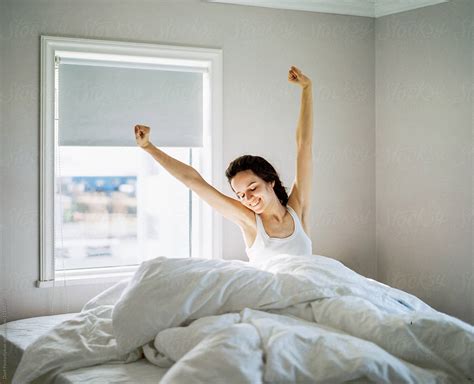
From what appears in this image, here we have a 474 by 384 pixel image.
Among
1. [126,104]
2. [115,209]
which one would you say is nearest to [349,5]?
[126,104]

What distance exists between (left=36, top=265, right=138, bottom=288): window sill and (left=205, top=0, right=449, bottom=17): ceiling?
1.74 meters

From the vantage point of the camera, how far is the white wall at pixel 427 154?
144 inches

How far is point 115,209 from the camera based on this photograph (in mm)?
3734

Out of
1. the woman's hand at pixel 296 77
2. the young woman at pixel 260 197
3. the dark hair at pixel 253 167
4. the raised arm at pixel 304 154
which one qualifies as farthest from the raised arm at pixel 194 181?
the woman's hand at pixel 296 77

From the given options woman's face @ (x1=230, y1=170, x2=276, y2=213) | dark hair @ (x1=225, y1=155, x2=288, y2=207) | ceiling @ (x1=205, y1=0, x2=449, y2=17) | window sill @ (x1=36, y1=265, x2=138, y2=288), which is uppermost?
ceiling @ (x1=205, y1=0, x2=449, y2=17)

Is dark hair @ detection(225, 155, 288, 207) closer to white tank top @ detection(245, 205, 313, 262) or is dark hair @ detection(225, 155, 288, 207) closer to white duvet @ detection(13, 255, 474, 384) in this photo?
white tank top @ detection(245, 205, 313, 262)

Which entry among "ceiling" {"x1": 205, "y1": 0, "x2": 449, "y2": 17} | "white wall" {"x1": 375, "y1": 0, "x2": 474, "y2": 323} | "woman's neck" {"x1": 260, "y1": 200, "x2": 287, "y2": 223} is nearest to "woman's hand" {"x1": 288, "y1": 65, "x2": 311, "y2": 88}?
"woman's neck" {"x1": 260, "y1": 200, "x2": 287, "y2": 223}

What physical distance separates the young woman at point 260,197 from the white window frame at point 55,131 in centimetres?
69

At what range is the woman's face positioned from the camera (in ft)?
9.94

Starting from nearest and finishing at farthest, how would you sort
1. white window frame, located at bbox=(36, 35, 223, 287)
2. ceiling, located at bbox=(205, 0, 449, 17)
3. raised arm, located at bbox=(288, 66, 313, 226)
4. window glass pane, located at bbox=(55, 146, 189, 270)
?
raised arm, located at bbox=(288, 66, 313, 226) < white window frame, located at bbox=(36, 35, 223, 287) < window glass pane, located at bbox=(55, 146, 189, 270) < ceiling, located at bbox=(205, 0, 449, 17)

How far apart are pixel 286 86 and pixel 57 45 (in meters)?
1.44

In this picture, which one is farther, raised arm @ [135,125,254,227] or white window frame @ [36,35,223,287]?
white window frame @ [36,35,223,287]

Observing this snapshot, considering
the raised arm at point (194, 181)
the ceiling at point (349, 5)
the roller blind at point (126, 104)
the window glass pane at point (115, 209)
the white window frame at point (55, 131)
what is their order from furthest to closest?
the ceiling at point (349, 5)
the window glass pane at point (115, 209)
the roller blind at point (126, 104)
the white window frame at point (55, 131)
the raised arm at point (194, 181)

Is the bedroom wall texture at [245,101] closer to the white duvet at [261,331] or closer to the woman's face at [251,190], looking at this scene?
the woman's face at [251,190]
